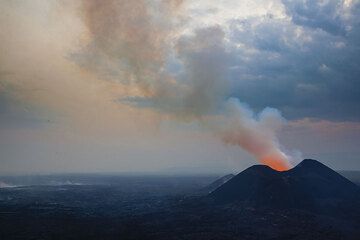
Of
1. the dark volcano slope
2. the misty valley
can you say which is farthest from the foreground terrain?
the dark volcano slope

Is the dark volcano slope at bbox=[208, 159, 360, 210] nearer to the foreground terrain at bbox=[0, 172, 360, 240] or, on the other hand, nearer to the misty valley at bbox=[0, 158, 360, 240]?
the misty valley at bbox=[0, 158, 360, 240]

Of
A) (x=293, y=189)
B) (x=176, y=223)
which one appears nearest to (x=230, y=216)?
(x=176, y=223)

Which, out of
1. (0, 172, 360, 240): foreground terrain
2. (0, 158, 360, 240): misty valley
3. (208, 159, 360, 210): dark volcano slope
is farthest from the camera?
(208, 159, 360, 210): dark volcano slope

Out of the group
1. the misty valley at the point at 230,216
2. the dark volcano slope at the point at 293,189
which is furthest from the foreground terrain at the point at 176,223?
the dark volcano slope at the point at 293,189

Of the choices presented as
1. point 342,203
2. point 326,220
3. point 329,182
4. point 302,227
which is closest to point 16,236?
point 302,227

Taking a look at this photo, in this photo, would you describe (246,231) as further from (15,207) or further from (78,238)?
(15,207)

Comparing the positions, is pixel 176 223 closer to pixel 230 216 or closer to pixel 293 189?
pixel 230 216

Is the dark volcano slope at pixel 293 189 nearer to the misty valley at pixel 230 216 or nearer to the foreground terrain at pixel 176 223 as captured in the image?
the misty valley at pixel 230 216

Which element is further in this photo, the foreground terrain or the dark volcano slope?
the dark volcano slope
